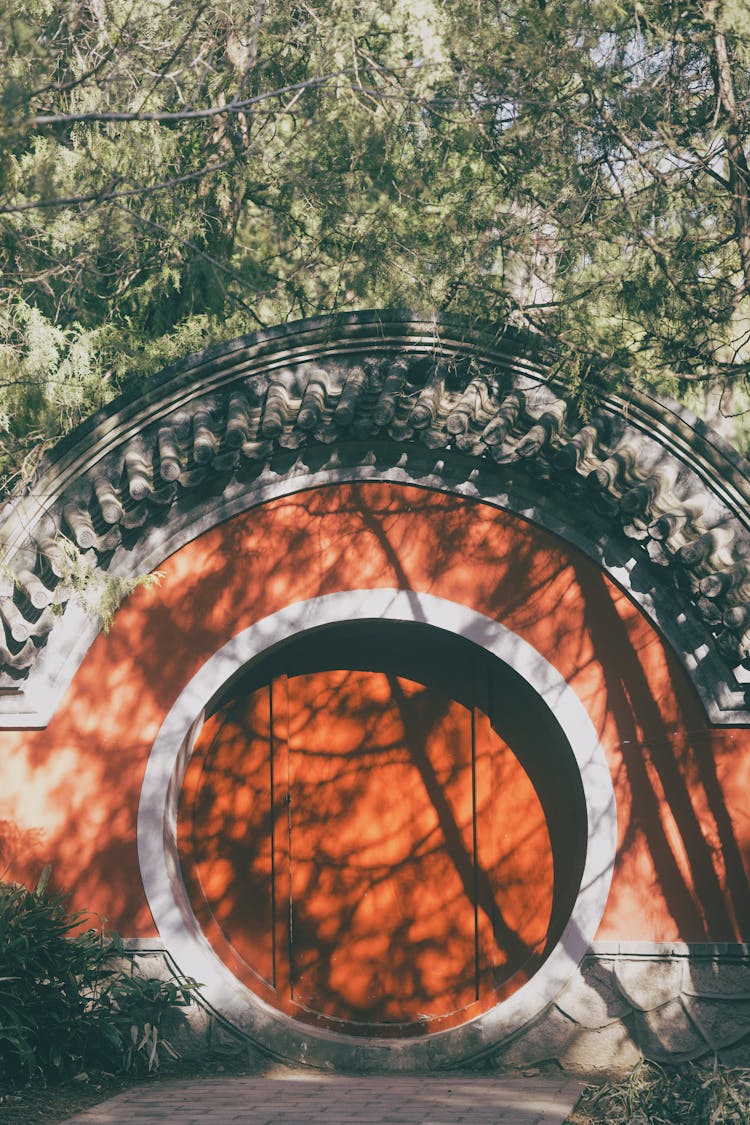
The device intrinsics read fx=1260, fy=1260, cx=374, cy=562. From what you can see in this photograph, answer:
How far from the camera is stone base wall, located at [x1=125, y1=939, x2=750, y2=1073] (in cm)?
730

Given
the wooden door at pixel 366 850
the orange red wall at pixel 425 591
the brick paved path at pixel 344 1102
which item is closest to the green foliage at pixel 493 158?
the orange red wall at pixel 425 591

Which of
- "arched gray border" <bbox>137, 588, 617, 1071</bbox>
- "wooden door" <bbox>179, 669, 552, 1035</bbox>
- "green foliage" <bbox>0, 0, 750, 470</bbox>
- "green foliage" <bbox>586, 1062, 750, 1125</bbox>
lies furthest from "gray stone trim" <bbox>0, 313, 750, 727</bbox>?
"green foliage" <bbox>586, 1062, 750, 1125</bbox>

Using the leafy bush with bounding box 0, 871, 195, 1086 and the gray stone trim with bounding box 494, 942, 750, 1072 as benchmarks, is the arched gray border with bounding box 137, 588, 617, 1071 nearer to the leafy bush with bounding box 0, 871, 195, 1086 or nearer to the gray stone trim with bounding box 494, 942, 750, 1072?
the gray stone trim with bounding box 494, 942, 750, 1072

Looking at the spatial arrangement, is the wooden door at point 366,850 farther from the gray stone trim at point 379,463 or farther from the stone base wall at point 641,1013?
the gray stone trim at point 379,463

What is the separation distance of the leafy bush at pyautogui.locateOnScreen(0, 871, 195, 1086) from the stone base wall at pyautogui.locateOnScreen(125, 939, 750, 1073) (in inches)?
10.7

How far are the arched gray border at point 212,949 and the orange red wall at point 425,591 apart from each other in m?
0.08

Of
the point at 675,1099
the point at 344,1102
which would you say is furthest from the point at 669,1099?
the point at 344,1102

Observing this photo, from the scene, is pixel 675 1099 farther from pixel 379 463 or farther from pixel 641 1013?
pixel 379 463

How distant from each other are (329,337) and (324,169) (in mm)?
1424

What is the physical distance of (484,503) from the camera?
25.7 feet

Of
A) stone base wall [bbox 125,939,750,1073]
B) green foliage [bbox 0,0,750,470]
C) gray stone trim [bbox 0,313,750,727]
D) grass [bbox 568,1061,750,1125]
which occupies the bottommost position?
grass [bbox 568,1061,750,1125]

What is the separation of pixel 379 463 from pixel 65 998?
3628 millimetres

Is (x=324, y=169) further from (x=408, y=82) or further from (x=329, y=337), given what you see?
(x=329, y=337)

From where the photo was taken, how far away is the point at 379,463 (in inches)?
310
